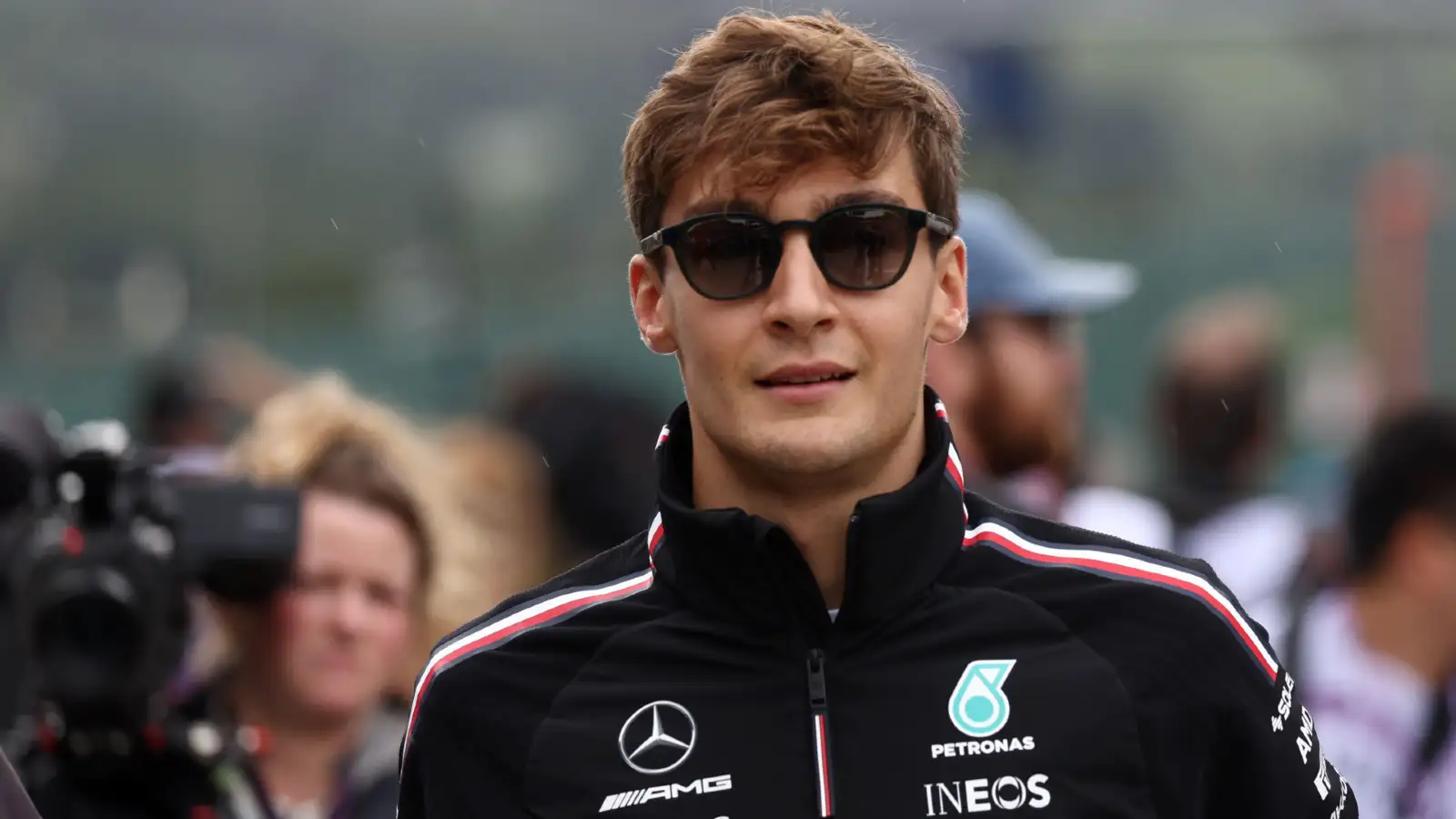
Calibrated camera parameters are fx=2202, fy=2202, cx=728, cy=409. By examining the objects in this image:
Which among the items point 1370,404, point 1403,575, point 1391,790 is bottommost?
point 1370,404

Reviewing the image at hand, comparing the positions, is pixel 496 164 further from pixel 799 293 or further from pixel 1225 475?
pixel 799 293

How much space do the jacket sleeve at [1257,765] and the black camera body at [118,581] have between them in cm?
153

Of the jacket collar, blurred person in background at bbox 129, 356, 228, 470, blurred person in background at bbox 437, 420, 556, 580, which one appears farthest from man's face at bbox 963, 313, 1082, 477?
blurred person in background at bbox 129, 356, 228, 470

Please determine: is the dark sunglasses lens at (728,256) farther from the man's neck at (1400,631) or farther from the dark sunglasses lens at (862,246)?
the man's neck at (1400,631)

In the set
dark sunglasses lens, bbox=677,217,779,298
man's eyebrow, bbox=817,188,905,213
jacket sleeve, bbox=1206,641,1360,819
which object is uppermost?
man's eyebrow, bbox=817,188,905,213

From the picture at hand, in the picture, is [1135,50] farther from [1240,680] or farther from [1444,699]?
[1240,680]

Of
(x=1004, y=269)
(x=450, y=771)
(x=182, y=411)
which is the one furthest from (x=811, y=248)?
(x=182, y=411)

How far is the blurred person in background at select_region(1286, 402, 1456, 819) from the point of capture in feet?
14.2

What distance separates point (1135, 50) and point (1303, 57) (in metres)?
0.78

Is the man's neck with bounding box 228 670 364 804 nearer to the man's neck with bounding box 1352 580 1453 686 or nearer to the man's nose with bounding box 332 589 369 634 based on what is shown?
the man's nose with bounding box 332 589 369 634

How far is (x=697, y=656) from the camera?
2.75m

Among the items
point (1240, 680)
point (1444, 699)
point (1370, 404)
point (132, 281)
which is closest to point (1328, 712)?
point (1444, 699)

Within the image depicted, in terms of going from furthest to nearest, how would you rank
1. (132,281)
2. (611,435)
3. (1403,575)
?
(132,281), (611,435), (1403,575)

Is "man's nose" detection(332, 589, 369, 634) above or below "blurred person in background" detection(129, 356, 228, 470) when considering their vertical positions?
above
